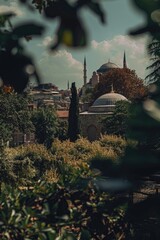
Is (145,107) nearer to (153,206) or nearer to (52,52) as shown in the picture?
(52,52)

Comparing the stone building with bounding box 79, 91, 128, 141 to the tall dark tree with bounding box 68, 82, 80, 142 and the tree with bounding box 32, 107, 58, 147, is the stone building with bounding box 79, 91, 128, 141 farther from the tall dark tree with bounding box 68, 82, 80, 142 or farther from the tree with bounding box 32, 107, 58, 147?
the tall dark tree with bounding box 68, 82, 80, 142

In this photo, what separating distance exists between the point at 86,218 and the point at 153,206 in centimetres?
271

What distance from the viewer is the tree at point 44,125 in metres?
42.8

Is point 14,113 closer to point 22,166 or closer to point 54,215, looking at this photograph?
point 22,166

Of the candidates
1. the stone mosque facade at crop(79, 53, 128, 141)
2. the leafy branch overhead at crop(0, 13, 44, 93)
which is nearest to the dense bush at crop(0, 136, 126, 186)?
the leafy branch overhead at crop(0, 13, 44, 93)

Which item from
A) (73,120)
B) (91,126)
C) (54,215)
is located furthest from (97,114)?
(54,215)

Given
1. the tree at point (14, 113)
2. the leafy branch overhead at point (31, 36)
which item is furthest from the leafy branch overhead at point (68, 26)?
the tree at point (14, 113)

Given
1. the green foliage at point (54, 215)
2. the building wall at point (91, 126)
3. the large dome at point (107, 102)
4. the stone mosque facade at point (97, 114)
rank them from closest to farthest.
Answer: the green foliage at point (54, 215)
the large dome at point (107, 102)
the stone mosque facade at point (97, 114)
the building wall at point (91, 126)

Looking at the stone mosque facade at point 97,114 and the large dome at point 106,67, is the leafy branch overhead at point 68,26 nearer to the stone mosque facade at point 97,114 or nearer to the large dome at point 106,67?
the stone mosque facade at point 97,114

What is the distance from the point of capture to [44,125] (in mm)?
42812

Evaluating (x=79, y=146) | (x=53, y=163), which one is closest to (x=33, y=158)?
(x=53, y=163)

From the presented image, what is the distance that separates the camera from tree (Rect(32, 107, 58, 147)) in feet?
141

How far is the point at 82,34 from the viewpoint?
0.60 metres

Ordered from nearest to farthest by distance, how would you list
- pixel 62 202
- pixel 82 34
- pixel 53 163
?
pixel 82 34 → pixel 62 202 → pixel 53 163
